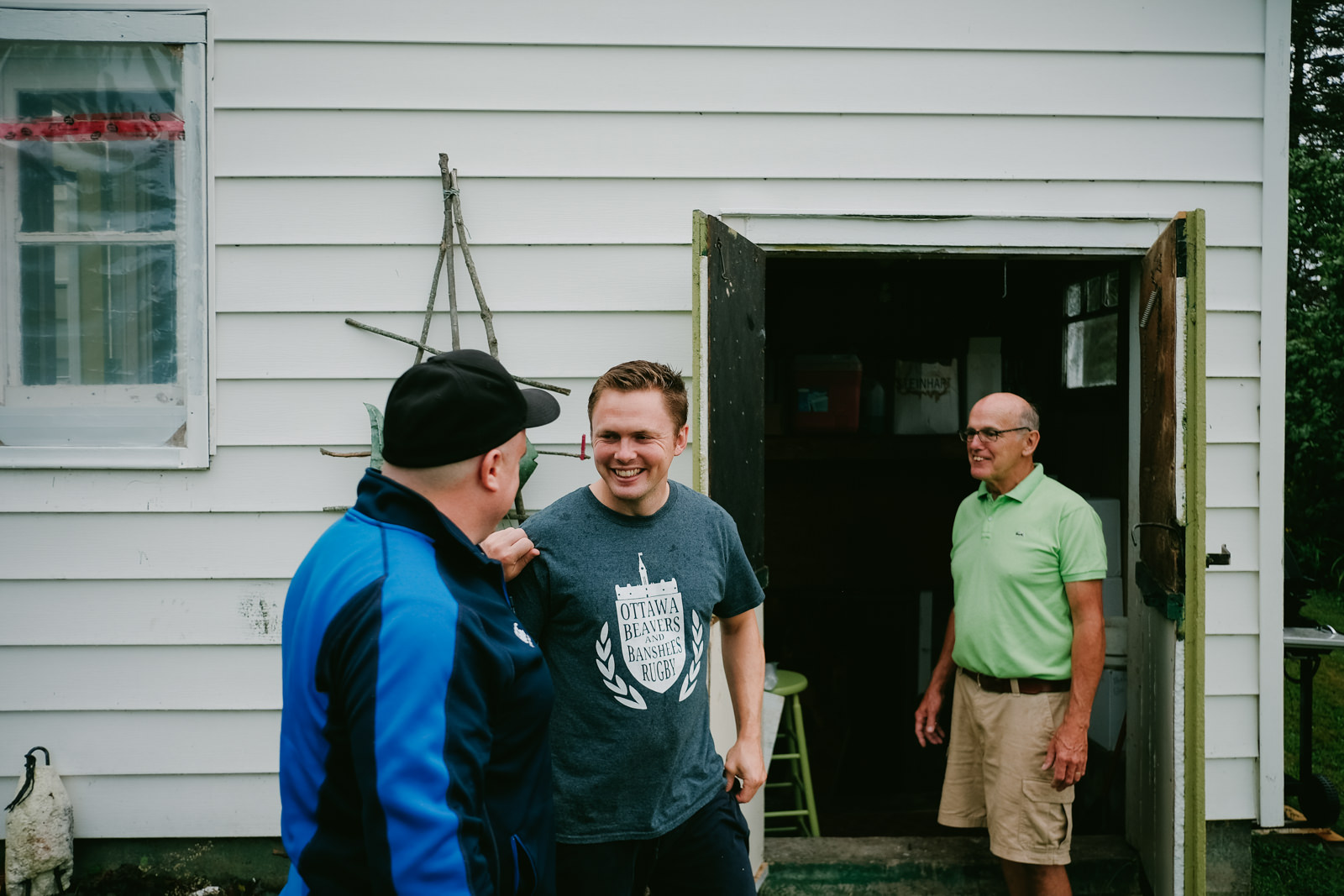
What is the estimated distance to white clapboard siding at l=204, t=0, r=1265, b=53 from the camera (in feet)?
10.0

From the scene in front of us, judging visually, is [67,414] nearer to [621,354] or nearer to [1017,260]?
[621,354]

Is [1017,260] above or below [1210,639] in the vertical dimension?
above

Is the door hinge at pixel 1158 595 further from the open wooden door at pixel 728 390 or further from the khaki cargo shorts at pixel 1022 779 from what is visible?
the open wooden door at pixel 728 390

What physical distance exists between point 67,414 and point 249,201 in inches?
38.3

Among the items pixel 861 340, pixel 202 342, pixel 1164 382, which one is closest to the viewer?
pixel 1164 382

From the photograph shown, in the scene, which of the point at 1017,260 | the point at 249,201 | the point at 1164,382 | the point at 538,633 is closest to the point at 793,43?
the point at 1017,260

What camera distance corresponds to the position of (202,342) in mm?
3055

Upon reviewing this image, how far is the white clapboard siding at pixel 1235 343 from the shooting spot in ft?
10.2

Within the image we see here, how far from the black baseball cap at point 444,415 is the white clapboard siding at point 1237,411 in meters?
2.75

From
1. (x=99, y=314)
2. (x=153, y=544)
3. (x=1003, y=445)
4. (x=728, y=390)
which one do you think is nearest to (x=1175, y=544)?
(x=1003, y=445)

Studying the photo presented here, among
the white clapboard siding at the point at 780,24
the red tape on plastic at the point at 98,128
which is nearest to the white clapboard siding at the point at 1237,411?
the white clapboard siding at the point at 780,24

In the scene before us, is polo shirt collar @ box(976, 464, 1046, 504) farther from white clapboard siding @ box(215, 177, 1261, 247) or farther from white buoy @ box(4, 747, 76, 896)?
white buoy @ box(4, 747, 76, 896)

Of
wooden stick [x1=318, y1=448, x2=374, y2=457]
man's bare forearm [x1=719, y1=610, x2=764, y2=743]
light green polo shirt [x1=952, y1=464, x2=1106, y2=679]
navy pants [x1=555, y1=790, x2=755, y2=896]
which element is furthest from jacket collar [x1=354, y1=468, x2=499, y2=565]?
light green polo shirt [x1=952, y1=464, x2=1106, y2=679]

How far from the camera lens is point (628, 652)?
1.86m
